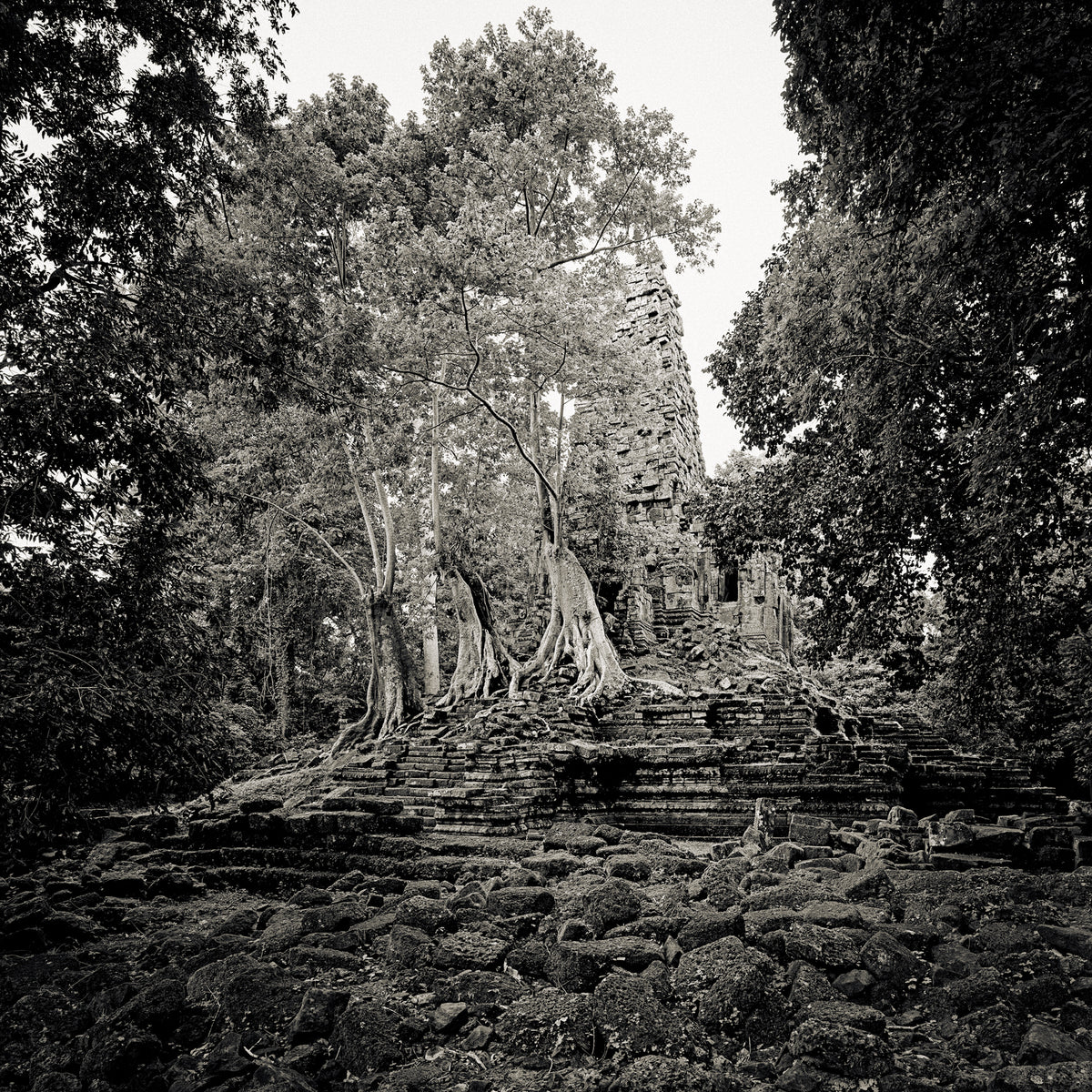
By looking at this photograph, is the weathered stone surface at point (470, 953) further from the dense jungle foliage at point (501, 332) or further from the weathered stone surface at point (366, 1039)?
the dense jungle foliage at point (501, 332)

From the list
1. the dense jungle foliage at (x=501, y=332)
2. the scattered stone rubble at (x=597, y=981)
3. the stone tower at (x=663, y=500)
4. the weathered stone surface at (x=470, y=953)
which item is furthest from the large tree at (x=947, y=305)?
the stone tower at (x=663, y=500)

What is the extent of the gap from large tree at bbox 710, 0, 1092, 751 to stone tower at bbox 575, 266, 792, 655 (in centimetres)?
744

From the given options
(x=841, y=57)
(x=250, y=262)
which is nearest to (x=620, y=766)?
(x=841, y=57)

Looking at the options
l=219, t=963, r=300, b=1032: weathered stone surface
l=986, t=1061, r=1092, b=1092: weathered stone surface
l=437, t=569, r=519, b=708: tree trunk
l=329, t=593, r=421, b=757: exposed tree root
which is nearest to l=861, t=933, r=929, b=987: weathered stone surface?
l=986, t=1061, r=1092, b=1092: weathered stone surface

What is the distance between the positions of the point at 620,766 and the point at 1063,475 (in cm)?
484

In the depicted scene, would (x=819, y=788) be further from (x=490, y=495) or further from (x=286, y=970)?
(x=490, y=495)

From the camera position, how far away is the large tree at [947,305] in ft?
11.2

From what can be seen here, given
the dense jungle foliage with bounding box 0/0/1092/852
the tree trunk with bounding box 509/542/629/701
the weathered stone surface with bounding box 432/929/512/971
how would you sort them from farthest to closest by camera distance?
1. the tree trunk with bounding box 509/542/629/701
2. the dense jungle foliage with bounding box 0/0/1092/852
3. the weathered stone surface with bounding box 432/929/512/971

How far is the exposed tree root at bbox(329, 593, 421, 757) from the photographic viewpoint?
1182 cm

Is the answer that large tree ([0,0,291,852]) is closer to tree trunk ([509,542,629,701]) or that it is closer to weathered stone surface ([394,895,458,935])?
weathered stone surface ([394,895,458,935])

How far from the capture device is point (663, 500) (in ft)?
51.5

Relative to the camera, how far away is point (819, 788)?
652cm

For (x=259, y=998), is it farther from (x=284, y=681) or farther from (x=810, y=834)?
(x=284, y=681)

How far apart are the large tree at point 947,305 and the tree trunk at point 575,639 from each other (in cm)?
437
